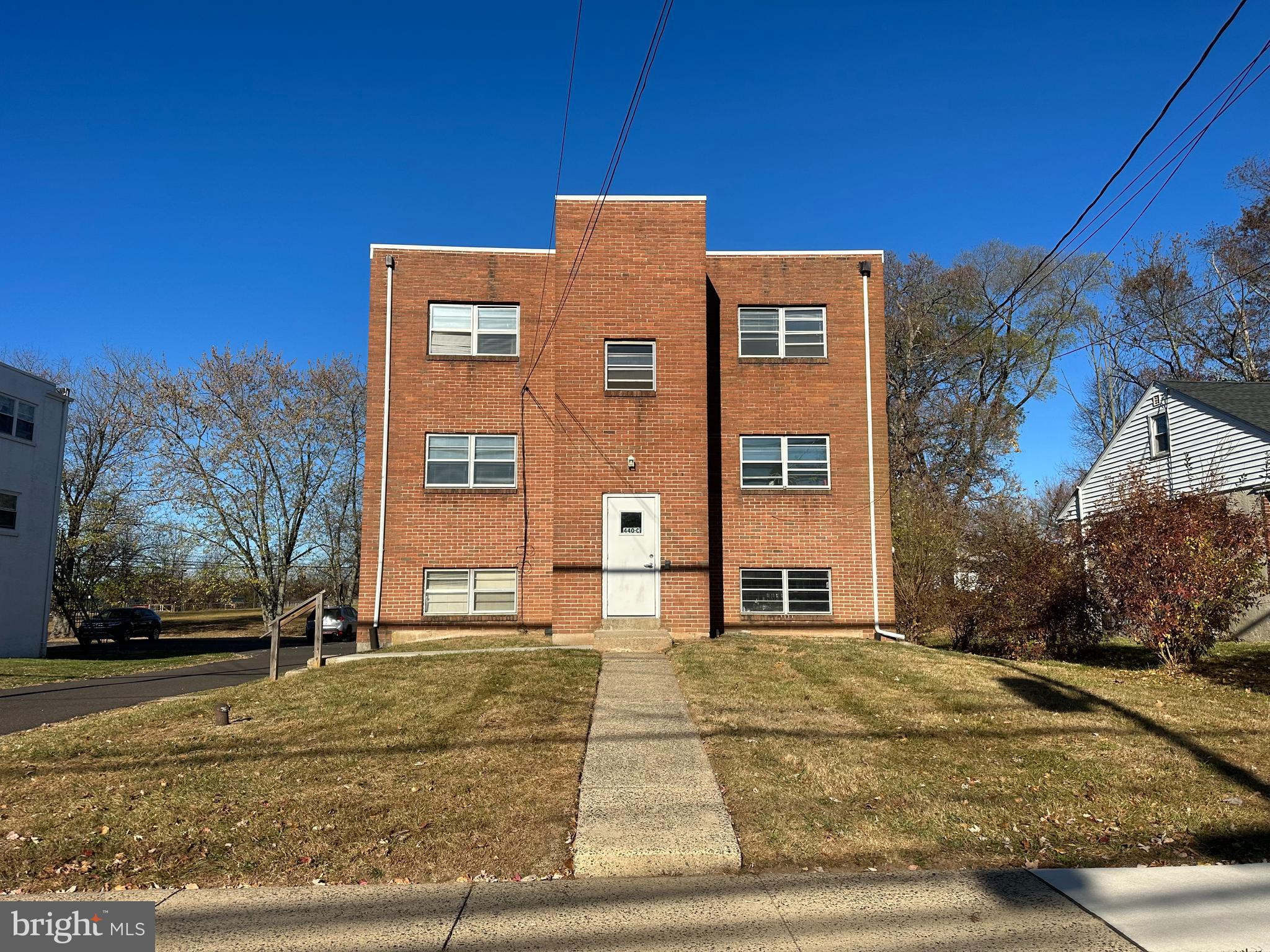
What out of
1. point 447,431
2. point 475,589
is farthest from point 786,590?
point 447,431

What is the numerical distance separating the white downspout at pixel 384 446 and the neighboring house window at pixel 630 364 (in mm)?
4461

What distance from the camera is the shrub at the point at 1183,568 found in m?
10.8

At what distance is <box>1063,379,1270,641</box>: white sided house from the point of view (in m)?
18.2

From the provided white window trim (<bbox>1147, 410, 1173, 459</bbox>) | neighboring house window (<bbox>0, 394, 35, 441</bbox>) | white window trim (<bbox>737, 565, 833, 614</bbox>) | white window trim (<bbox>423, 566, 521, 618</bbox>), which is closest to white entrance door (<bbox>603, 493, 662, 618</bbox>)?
white window trim (<bbox>737, 565, 833, 614</bbox>)

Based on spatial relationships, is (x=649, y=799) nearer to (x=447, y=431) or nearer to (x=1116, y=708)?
(x=1116, y=708)

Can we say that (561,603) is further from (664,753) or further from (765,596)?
(664,753)

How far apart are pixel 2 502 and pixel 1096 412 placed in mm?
45340

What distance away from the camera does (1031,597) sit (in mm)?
13570

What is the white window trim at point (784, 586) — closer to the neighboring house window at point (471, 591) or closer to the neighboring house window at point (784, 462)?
the neighboring house window at point (784, 462)

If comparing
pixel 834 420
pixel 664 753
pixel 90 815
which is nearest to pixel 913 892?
pixel 664 753

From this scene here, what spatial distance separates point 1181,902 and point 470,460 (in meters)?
13.3

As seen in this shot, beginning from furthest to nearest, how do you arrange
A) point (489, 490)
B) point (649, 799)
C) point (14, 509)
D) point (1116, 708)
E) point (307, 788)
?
point (14, 509)
point (489, 490)
point (1116, 708)
point (307, 788)
point (649, 799)

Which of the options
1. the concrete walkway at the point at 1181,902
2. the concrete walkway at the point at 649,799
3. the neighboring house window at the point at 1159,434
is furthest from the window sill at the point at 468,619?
the neighboring house window at the point at 1159,434

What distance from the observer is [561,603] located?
14.1 meters
